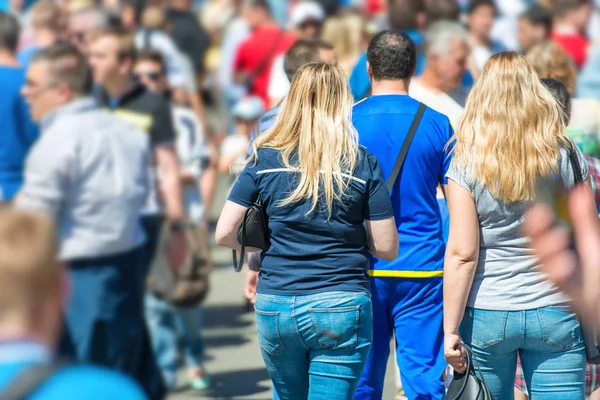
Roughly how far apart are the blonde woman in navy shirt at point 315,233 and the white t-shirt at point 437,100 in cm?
146

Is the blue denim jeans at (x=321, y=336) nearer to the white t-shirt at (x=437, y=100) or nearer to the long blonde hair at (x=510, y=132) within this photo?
the long blonde hair at (x=510, y=132)

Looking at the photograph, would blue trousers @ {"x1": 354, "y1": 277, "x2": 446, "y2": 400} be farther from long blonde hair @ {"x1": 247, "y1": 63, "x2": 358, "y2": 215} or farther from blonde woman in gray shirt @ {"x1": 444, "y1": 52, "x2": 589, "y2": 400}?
long blonde hair @ {"x1": 247, "y1": 63, "x2": 358, "y2": 215}

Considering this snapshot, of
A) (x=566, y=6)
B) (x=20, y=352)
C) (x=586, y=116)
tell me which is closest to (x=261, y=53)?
(x=566, y=6)

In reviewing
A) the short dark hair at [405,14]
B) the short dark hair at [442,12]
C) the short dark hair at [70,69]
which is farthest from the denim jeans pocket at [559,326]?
the short dark hair at [442,12]

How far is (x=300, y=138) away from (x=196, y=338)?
2618 millimetres

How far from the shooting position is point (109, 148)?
4.37 meters

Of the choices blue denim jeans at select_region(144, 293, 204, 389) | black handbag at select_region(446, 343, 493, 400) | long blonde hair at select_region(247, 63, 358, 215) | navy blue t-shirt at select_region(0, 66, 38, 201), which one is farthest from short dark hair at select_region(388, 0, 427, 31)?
black handbag at select_region(446, 343, 493, 400)

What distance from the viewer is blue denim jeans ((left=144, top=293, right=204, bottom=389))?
19.2 ft

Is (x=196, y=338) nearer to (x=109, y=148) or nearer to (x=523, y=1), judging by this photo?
(x=109, y=148)

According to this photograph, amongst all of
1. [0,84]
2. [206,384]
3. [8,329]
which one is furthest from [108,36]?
[8,329]

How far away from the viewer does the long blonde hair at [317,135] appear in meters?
3.72

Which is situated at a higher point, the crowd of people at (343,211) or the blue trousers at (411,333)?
the crowd of people at (343,211)

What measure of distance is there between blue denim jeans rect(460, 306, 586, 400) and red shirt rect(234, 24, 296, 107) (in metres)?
5.73

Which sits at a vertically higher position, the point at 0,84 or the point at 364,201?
the point at 0,84
